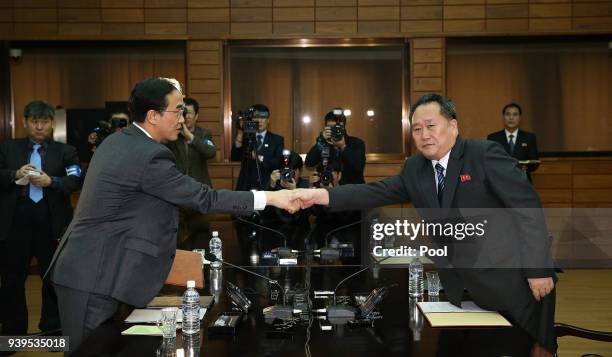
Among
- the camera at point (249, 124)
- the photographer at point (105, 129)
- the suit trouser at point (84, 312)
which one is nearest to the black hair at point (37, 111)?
the photographer at point (105, 129)

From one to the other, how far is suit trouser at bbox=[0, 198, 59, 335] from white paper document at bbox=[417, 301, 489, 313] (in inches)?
114

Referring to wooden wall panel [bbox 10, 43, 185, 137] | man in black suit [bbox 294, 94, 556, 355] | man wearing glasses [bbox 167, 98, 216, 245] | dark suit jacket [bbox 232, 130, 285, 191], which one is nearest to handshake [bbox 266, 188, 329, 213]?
man in black suit [bbox 294, 94, 556, 355]

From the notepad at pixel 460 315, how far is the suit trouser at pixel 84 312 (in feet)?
3.66

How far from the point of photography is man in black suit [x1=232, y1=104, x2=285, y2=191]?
532 centimetres

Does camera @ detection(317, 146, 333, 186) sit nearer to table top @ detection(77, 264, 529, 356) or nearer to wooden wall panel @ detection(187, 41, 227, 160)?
table top @ detection(77, 264, 529, 356)

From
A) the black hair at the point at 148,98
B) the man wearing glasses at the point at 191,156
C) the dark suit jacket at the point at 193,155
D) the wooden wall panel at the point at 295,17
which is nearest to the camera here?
the black hair at the point at 148,98

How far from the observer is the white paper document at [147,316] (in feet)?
7.24

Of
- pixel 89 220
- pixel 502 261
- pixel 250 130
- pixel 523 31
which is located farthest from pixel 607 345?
pixel 523 31

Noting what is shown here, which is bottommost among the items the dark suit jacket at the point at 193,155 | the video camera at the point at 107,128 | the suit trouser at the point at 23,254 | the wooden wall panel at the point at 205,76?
the suit trouser at the point at 23,254

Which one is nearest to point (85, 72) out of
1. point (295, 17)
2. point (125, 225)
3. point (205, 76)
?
point (205, 76)

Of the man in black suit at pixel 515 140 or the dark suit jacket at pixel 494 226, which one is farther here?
the man in black suit at pixel 515 140

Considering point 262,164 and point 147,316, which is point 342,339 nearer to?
point 147,316

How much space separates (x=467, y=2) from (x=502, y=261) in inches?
226

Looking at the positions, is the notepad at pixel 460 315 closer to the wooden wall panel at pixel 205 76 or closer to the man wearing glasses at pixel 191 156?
the man wearing glasses at pixel 191 156
